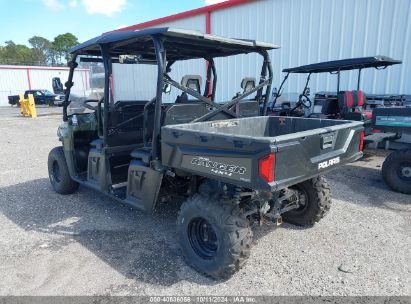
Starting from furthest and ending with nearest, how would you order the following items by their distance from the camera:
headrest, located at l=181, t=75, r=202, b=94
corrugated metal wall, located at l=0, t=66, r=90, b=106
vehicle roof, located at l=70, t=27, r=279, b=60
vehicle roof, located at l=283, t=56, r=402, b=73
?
corrugated metal wall, located at l=0, t=66, r=90, b=106, vehicle roof, located at l=283, t=56, r=402, b=73, headrest, located at l=181, t=75, r=202, b=94, vehicle roof, located at l=70, t=27, r=279, b=60

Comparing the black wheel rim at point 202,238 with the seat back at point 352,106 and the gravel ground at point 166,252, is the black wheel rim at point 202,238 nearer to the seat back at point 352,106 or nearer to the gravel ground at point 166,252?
the gravel ground at point 166,252


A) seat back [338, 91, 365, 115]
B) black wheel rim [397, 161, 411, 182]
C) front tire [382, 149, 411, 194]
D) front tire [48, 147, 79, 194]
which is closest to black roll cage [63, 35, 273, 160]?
front tire [48, 147, 79, 194]

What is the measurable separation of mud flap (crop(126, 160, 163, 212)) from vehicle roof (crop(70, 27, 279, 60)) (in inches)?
51.3

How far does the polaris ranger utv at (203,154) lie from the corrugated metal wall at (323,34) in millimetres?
5561

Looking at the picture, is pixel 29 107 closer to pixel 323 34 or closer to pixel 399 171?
pixel 323 34

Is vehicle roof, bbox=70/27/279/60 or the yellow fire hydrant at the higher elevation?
vehicle roof, bbox=70/27/279/60

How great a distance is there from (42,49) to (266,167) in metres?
105

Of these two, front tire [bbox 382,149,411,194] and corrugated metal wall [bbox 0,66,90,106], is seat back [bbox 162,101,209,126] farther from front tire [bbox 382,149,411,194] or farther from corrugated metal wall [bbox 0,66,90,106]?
corrugated metal wall [bbox 0,66,90,106]

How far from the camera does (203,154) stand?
2832 mm

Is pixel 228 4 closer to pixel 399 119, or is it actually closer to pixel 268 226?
pixel 399 119

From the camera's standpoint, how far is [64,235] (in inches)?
151

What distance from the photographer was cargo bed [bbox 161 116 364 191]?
2.50m

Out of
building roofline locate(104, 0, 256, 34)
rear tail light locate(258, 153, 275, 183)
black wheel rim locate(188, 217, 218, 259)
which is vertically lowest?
black wheel rim locate(188, 217, 218, 259)

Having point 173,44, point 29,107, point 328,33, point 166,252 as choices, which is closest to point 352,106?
point 328,33
